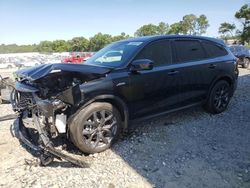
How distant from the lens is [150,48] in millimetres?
5555

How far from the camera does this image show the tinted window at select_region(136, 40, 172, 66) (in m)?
5.46

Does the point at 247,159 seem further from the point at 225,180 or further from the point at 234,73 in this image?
the point at 234,73

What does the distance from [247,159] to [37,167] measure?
315 cm

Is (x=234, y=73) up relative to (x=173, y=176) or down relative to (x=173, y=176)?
up

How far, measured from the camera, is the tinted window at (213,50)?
6.63m

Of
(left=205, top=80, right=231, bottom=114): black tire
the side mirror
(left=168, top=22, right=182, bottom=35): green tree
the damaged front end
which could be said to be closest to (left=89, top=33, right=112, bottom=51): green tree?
(left=168, top=22, right=182, bottom=35): green tree

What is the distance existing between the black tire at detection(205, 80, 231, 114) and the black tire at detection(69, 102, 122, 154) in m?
2.55

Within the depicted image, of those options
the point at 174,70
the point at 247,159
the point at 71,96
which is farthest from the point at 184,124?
the point at 71,96

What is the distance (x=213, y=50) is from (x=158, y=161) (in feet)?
10.7

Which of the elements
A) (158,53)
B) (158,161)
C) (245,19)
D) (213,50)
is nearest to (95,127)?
(158,161)

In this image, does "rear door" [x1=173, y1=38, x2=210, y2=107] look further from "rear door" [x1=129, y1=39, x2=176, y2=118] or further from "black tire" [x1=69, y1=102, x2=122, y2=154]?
"black tire" [x1=69, y1=102, x2=122, y2=154]

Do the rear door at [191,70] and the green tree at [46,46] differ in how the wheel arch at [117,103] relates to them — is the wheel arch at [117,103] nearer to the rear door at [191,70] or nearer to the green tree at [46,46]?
the rear door at [191,70]

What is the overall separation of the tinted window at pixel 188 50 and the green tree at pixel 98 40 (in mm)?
75394

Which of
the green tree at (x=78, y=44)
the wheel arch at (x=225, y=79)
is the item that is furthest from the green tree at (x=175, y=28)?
the wheel arch at (x=225, y=79)
